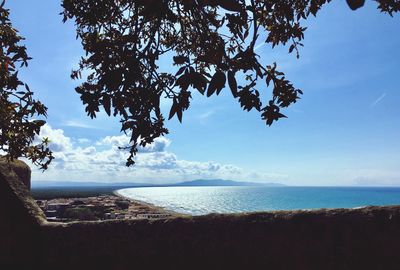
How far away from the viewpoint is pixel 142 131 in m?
3.72

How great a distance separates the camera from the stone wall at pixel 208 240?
4598 millimetres

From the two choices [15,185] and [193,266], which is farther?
[15,185]

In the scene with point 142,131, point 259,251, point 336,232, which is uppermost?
point 142,131

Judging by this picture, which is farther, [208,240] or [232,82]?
[208,240]

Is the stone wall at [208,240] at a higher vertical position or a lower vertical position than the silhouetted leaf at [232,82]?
lower

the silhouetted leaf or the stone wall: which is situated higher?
the silhouetted leaf

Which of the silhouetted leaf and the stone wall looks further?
the stone wall

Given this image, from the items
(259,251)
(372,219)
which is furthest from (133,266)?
(372,219)

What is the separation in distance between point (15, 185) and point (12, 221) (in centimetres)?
74

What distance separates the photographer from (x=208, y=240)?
547cm

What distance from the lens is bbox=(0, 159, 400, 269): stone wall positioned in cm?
460

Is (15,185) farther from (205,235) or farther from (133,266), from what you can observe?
(205,235)

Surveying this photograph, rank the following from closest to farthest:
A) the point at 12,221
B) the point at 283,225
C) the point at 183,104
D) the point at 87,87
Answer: the point at 183,104, the point at 87,87, the point at 283,225, the point at 12,221

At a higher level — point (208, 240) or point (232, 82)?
point (232, 82)
